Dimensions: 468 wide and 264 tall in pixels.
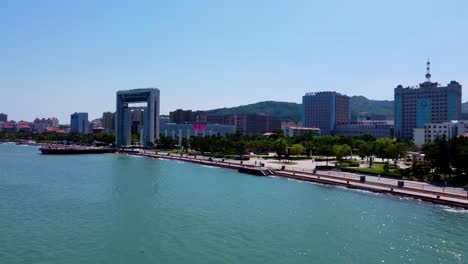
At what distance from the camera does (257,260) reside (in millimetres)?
16656

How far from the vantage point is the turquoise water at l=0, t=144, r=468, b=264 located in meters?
17.4

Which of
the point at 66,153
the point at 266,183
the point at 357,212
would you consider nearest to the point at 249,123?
the point at 66,153

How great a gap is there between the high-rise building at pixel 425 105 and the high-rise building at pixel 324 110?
28.3m

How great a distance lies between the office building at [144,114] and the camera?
104688 mm

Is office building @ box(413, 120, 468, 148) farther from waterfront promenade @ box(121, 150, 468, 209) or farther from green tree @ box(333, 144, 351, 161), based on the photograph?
waterfront promenade @ box(121, 150, 468, 209)

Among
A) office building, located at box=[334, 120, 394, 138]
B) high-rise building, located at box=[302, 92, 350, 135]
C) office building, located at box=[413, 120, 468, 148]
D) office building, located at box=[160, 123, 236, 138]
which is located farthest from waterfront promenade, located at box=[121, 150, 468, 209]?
high-rise building, located at box=[302, 92, 350, 135]

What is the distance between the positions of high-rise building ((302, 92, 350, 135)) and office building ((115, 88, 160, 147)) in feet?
225

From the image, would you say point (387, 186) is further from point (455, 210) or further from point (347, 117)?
point (347, 117)

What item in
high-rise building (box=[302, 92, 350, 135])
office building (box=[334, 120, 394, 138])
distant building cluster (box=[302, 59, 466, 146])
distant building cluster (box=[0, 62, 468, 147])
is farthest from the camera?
high-rise building (box=[302, 92, 350, 135])

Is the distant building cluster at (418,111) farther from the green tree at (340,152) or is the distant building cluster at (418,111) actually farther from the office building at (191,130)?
the green tree at (340,152)

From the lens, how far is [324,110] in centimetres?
15325

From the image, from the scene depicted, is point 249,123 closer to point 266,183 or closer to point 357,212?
point 266,183

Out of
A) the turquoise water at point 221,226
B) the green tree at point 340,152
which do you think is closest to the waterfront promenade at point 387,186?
the turquoise water at point 221,226

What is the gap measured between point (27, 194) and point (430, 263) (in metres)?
27.7
